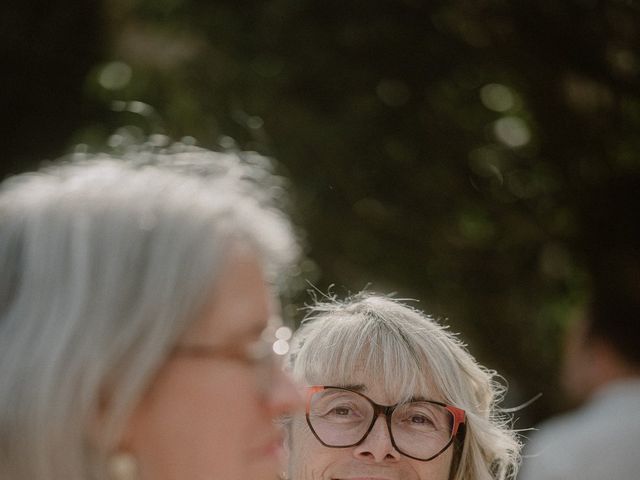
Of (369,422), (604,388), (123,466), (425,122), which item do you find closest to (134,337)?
(123,466)

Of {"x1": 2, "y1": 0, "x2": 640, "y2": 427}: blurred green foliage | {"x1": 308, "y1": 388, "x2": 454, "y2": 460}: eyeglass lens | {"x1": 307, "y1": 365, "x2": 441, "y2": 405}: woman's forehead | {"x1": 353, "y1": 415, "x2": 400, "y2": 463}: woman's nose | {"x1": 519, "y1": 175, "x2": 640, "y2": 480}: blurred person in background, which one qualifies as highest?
{"x1": 2, "y1": 0, "x2": 640, "y2": 427}: blurred green foliage

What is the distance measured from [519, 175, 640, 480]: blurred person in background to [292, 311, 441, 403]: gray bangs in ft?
2.75

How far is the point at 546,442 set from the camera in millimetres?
3863

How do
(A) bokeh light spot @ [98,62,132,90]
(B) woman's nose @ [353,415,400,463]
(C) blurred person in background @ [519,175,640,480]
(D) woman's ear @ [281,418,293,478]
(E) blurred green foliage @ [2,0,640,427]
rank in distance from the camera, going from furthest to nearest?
(A) bokeh light spot @ [98,62,132,90]
(E) blurred green foliage @ [2,0,640,427]
(C) blurred person in background @ [519,175,640,480]
(D) woman's ear @ [281,418,293,478]
(B) woman's nose @ [353,415,400,463]

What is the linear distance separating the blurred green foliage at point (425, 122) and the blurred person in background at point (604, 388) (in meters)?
2.48

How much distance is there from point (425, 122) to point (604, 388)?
3.61m

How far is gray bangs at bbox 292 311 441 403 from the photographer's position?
309 cm

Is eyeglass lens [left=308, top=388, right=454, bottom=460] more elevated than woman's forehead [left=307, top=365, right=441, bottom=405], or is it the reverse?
woman's forehead [left=307, top=365, right=441, bottom=405]

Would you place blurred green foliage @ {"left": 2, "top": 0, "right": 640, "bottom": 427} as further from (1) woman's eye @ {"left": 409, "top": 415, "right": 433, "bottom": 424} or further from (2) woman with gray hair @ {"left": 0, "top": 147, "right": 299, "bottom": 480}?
(2) woman with gray hair @ {"left": 0, "top": 147, "right": 299, "bottom": 480}

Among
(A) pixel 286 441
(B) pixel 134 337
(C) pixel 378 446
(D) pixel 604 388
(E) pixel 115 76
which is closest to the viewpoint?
(B) pixel 134 337

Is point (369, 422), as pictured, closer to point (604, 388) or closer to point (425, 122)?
point (604, 388)

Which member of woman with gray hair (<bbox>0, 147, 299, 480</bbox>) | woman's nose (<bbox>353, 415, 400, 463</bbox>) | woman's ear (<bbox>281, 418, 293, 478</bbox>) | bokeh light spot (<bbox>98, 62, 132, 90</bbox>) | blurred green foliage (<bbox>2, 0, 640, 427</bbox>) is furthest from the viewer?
bokeh light spot (<bbox>98, 62, 132, 90</bbox>)

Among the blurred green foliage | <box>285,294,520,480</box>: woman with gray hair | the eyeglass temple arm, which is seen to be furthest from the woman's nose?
the blurred green foliage

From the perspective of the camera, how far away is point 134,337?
1.55 metres
